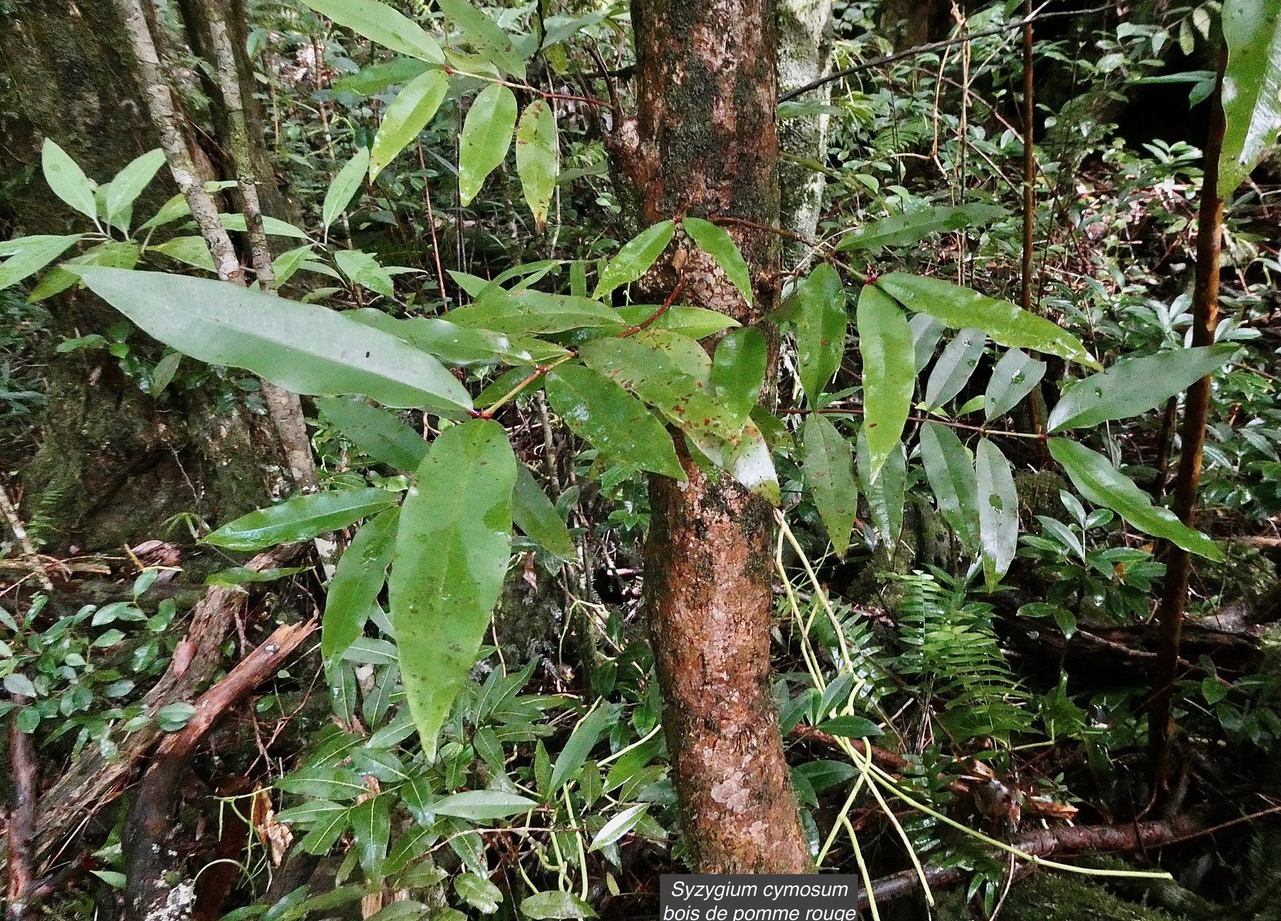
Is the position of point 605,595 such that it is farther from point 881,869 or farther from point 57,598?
point 57,598

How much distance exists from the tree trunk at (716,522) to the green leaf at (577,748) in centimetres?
23

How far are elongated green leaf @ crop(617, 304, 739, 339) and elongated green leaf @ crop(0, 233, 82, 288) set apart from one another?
72cm

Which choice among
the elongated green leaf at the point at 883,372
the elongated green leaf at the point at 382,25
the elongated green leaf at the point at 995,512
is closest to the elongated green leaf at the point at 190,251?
the elongated green leaf at the point at 382,25

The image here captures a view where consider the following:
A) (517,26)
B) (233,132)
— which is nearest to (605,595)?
(233,132)

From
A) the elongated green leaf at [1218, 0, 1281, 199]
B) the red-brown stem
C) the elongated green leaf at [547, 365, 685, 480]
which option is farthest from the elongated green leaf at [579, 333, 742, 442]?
the red-brown stem

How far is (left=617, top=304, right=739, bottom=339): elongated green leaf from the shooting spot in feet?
1.83

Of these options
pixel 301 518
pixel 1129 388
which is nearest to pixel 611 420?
pixel 301 518

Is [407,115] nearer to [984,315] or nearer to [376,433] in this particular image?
[376,433]

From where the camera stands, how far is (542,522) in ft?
1.93

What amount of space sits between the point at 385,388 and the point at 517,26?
6.37ft

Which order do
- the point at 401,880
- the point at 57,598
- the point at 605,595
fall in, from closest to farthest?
the point at 401,880
the point at 57,598
the point at 605,595

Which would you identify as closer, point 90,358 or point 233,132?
point 233,132

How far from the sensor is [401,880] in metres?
0.91

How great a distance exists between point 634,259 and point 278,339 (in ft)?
0.91
